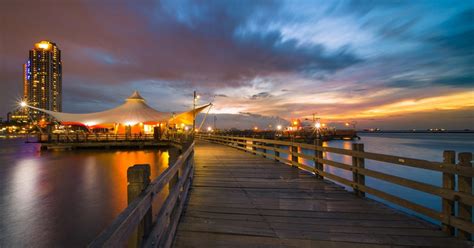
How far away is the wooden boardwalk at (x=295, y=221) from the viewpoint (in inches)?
129

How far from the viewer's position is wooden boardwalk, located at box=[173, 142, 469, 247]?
3.27 metres

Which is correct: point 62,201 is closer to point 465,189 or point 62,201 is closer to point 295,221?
point 295,221

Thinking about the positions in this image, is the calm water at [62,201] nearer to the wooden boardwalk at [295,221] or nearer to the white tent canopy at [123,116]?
the wooden boardwalk at [295,221]

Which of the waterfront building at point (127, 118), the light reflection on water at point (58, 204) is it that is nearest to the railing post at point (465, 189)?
the light reflection on water at point (58, 204)

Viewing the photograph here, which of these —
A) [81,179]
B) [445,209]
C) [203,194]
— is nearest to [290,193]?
[203,194]

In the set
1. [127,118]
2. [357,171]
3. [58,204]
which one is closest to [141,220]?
[357,171]

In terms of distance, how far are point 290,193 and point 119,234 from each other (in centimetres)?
475

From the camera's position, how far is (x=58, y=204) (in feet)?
37.4

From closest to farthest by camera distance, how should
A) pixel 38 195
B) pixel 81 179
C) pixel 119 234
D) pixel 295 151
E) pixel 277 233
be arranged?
pixel 119 234, pixel 277 233, pixel 295 151, pixel 38 195, pixel 81 179

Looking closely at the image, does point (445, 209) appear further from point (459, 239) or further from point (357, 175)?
point (357, 175)

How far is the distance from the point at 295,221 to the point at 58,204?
11.9m

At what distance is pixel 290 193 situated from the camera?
5.72 metres

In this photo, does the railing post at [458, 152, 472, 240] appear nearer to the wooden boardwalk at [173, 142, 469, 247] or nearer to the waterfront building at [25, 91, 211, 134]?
the wooden boardwalk at [173, 142, 469, 247]

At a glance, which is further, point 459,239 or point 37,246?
point 37,246
